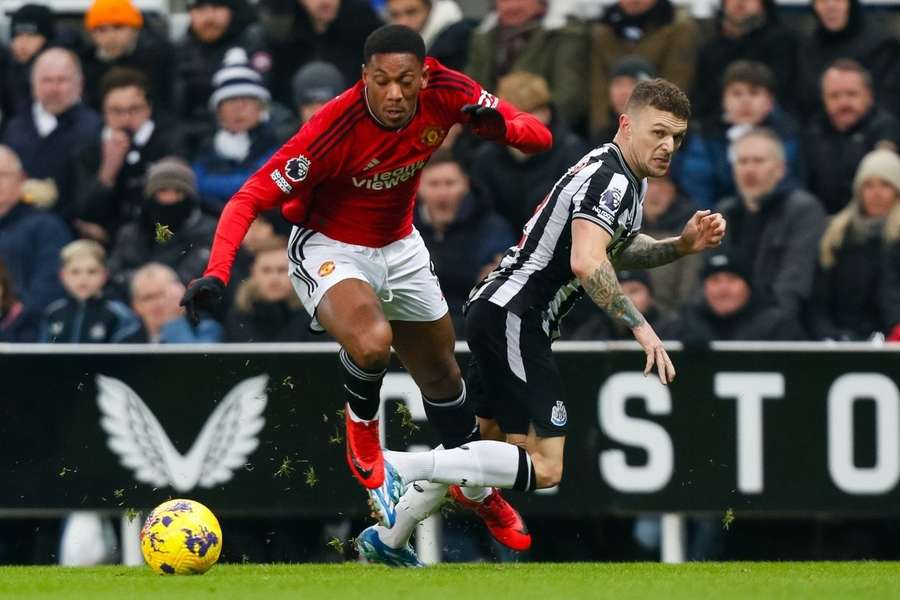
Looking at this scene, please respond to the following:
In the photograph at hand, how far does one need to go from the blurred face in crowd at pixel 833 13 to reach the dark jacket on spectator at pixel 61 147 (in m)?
4.94

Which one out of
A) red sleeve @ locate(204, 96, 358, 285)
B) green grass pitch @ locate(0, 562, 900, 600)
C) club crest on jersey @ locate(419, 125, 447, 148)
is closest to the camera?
green grass pitch @ locate(0, 562, 900, 600)

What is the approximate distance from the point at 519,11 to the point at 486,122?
12.7ft

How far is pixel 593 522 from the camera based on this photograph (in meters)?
10.5

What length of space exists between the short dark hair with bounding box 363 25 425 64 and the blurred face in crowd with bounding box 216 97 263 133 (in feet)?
13.0

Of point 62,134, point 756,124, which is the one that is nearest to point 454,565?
point 756,124

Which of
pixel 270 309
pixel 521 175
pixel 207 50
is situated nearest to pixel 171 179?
pixel 270 309

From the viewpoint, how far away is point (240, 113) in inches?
477

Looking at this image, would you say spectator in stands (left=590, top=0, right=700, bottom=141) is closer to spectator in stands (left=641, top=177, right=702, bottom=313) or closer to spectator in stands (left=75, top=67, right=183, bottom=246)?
spectator in stands (left=641, top=177, right=702, bottom=313)

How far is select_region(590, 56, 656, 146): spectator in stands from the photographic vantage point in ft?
38.0

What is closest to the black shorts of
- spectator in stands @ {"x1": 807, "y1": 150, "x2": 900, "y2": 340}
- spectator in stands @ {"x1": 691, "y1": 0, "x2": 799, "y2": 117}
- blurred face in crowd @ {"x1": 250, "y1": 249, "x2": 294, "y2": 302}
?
blurred face in crowd @ {"x1": 250, "y1": 249, "x2": 294, "y2": 302}

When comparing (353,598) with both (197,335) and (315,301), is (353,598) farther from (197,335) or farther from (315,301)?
(197,335)

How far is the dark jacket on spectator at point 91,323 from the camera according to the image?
11297mm

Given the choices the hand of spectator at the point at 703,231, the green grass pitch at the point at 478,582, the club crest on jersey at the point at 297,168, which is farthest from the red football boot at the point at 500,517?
the club crest on jersey at the point at 297,168

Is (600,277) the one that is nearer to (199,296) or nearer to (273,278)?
(199,296)
